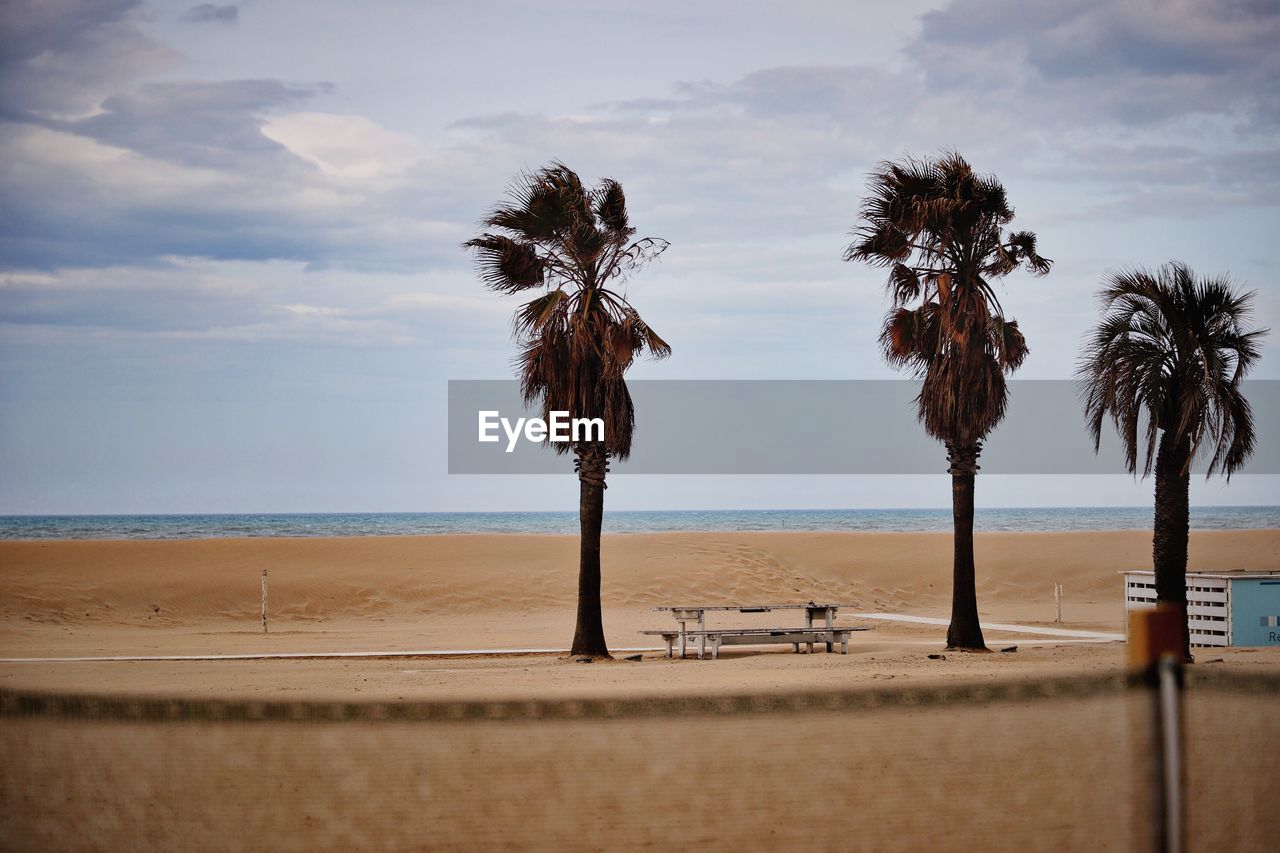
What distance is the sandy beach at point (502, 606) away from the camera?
1638 centimetres

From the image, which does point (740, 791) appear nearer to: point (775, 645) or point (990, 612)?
point (775, 645)

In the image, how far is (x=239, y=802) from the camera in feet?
23.6

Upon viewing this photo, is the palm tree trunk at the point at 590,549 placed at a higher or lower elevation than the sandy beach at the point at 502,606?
higher

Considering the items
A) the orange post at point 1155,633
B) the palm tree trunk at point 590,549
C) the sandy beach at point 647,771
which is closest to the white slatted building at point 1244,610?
the palm tree trunk at point 590,549

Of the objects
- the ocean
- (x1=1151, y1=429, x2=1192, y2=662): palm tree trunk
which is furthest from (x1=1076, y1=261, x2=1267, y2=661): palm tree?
the ocean

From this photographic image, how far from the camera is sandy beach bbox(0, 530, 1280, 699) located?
53.7 feet

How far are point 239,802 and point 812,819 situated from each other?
331 cm

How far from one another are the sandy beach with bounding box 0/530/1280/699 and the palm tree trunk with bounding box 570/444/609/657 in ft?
2.24

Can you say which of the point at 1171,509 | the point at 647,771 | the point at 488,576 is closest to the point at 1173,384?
the point at 1171,509

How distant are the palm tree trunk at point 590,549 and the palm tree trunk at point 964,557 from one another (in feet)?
19.2

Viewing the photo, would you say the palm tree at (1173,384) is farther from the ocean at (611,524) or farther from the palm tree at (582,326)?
the ocean at (611,524)

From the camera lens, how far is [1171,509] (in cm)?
1809

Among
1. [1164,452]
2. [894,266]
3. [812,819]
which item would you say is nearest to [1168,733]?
[812,819]

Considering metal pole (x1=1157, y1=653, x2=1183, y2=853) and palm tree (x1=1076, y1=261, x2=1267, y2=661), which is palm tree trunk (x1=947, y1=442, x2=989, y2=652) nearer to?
palm tree (x1=1076, y1=261, x2=1267, y2=661)
